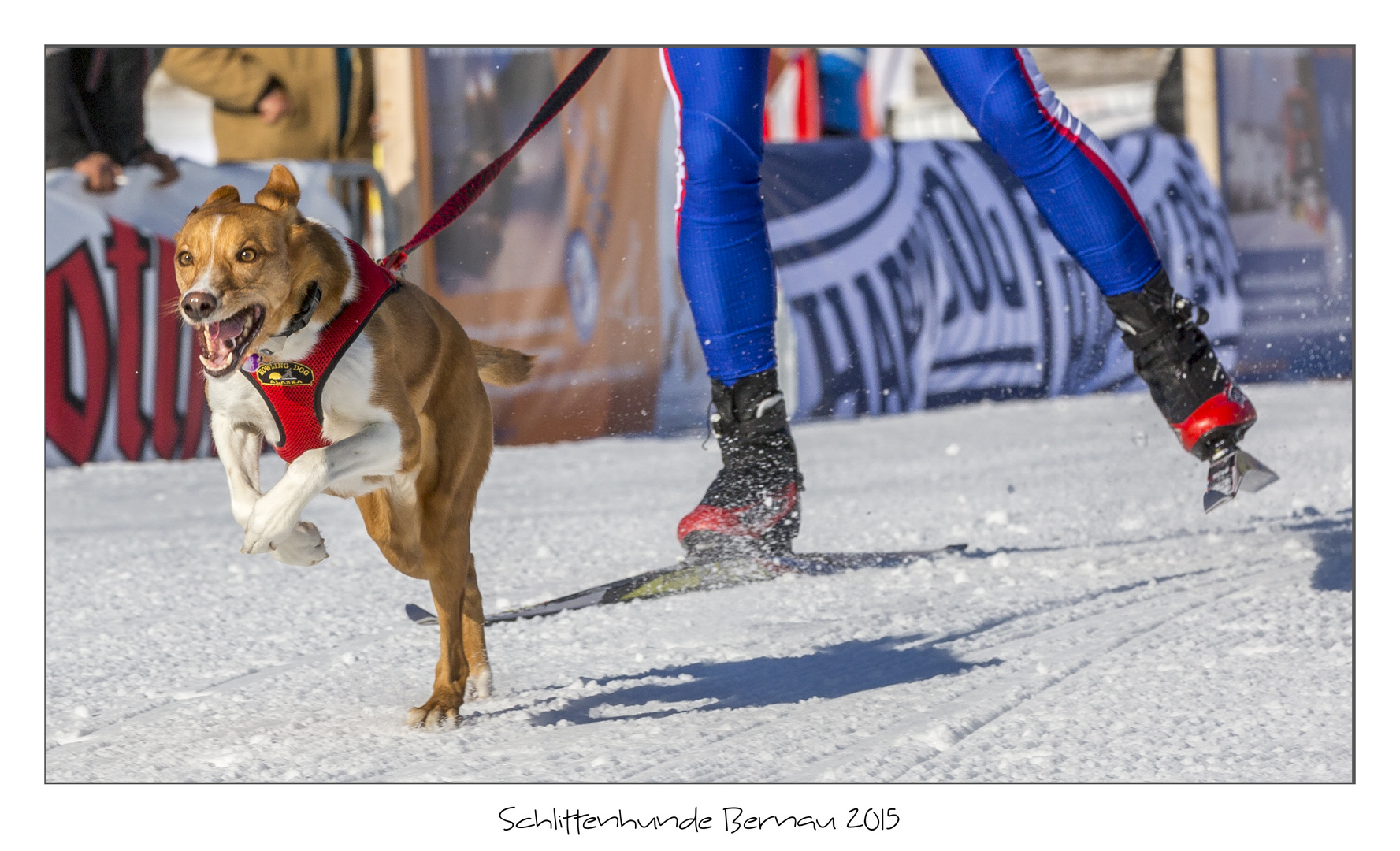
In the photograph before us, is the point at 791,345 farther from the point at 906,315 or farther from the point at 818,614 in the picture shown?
the point at 818,614

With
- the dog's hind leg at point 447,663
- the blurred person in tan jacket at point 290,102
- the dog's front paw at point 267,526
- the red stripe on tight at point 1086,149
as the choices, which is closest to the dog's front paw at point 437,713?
the dog's hind leg at point 447,663

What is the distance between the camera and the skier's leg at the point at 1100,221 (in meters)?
3.53

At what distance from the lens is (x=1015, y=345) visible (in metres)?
8.77

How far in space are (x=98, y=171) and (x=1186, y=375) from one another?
5258 millimetres

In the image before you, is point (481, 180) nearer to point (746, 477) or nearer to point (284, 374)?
point (284, 374)

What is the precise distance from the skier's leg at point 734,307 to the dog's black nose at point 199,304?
6.36ft

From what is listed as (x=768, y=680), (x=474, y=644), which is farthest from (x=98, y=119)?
Result: (x=768, y=680)

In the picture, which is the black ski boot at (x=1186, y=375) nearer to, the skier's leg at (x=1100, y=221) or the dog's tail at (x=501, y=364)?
the skier's leg at (x=1100, y=221)

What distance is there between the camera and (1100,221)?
11.8 ft

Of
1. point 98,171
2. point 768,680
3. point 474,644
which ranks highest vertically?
point 98,171

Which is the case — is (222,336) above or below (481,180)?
below

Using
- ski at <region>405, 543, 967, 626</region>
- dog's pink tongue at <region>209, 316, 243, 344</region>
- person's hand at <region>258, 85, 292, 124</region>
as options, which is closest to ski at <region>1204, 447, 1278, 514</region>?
ski at <region>405, 543, 967, 626</region>

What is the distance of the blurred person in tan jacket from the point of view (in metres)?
7.62

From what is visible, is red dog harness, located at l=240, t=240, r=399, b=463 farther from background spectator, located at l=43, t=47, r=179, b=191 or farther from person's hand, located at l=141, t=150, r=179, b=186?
person's hand, located at l=141, t=150, r=179, b=186
